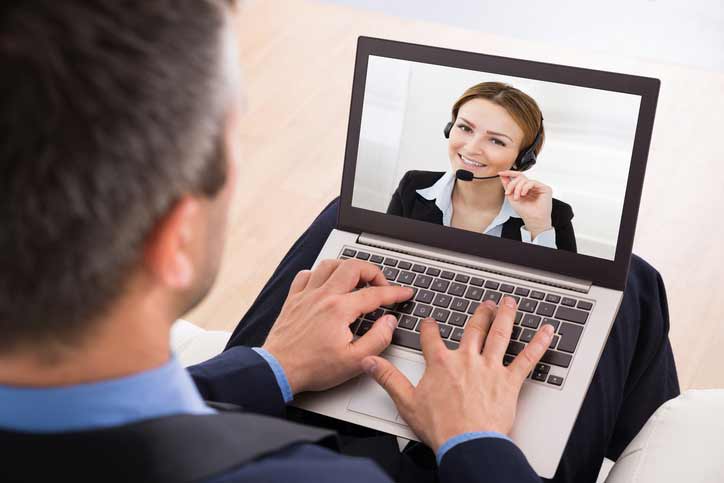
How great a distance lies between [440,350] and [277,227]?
152 cm

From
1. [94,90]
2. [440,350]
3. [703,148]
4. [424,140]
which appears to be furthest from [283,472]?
[703,148]

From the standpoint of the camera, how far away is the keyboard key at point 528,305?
3.97ft

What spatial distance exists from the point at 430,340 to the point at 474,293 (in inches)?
5.9

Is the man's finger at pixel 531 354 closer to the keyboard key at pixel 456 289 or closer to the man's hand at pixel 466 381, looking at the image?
the man's hand at pixel 466 381

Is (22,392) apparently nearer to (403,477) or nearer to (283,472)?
(283,472)

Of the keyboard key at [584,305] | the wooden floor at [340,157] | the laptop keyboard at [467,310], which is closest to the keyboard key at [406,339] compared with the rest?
the laptop keyboard at [467,310]

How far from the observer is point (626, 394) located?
135cm

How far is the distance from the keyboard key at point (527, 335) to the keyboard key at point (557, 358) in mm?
34

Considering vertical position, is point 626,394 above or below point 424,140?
below

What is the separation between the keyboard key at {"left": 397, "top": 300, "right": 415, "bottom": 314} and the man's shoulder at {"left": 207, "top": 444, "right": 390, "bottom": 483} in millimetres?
478

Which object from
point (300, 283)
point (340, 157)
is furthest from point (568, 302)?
point (340, 157)

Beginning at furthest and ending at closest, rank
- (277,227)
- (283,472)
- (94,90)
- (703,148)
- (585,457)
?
(703,148) → (277,227) → (585,457) → (283,472) → (94,90)

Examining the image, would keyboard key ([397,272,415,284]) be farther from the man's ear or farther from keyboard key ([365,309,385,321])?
the man's ear

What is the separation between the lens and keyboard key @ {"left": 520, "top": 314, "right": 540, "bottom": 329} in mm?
1185
